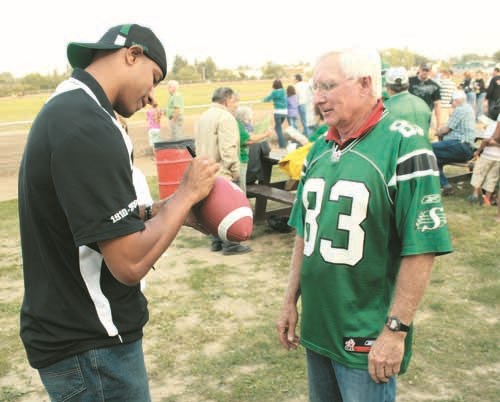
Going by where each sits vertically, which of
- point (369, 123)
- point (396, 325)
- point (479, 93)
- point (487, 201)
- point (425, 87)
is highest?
point (369, 123)

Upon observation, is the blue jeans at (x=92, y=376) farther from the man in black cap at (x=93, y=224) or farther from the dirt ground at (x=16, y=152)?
the dirt ground at (x=16, y=152)

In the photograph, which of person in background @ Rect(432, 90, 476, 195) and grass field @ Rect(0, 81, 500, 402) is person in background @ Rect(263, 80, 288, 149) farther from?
grass field @ Rect(0, 81, 500, 402)

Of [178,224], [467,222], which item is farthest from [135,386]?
[467,222]

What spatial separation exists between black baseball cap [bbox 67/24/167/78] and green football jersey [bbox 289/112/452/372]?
0.83m

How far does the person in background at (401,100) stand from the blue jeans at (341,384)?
12.2 ft

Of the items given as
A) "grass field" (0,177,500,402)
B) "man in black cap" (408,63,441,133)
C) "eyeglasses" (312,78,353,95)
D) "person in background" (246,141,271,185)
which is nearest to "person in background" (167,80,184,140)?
"person in background" (246,141,271,185)

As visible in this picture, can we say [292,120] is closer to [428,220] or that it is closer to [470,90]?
[470,90]

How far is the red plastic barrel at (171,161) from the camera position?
7.52m

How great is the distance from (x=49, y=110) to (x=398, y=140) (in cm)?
125

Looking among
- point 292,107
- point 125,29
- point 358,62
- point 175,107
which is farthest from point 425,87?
point 125,29

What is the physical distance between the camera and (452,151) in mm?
8867

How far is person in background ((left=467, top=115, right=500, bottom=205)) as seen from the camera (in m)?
8.02

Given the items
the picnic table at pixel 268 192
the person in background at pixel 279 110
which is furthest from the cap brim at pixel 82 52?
the person in background at pixel 279 110

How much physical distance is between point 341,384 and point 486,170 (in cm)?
680
